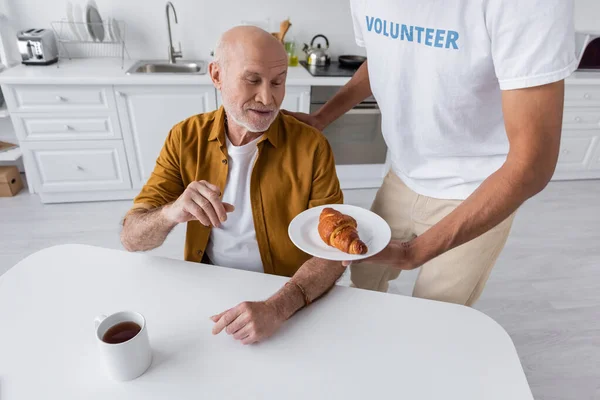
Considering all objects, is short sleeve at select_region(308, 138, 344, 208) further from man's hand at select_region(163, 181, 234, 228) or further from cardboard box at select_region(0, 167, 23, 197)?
cardboard box at select_region(0, 167, 23, 197)

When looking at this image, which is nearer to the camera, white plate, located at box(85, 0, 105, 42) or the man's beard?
the man's beard

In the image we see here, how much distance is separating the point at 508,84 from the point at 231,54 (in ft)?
2.41

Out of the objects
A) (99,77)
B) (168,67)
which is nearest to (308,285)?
(99,77)

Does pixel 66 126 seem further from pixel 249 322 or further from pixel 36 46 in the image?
pixel 249 322

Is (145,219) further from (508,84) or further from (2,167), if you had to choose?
(2,167)

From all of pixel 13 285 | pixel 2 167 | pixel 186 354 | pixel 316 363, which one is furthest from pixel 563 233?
pixel 2 167

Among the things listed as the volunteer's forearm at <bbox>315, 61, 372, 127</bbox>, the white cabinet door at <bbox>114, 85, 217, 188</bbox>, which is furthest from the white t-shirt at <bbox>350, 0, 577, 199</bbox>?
the white cabinet door at <bbox>114, 85, 217, 188</bbox>

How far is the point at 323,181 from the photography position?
1.30 meters

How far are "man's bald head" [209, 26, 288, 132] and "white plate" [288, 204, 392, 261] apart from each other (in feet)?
1.18

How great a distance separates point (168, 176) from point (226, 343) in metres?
0.62

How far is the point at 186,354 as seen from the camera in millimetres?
839

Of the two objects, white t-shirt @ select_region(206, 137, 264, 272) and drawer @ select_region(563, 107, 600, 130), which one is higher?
white t-shirt @ select_region(206, 137, 264, 272)

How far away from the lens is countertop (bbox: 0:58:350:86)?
251 cm

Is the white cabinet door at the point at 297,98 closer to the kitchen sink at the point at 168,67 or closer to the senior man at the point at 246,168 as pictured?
the kitchen sink at the point at 168,67
